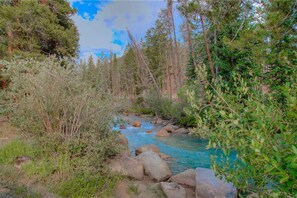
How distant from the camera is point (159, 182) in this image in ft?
15.3

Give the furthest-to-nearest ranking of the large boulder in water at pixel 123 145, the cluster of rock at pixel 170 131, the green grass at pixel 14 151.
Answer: the cluster of rock at pixel 170 131 < the large boulder in water at pixel 123 145 < the green grass at pixel 14 151

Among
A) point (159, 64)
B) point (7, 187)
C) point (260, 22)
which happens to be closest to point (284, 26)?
point (260, 22)

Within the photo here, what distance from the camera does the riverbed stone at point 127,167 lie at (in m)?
4.73

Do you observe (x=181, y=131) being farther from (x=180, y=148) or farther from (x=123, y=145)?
(x=123, y=145)

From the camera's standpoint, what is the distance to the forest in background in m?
1.44

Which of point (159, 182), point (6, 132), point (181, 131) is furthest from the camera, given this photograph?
point (181, 131)

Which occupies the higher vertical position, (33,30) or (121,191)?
(33,30)

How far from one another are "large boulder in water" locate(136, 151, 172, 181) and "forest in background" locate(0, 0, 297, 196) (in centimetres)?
166

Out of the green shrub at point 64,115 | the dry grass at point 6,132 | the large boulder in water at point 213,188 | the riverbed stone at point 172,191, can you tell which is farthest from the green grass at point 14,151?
the large boulder in water at point 213,188

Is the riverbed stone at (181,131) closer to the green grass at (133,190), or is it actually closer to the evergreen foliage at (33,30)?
the evergreen foliage at (33,30)

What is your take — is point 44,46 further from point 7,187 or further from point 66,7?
point 7,187

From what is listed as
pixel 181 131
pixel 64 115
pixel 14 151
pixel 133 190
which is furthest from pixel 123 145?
pixel 181 131

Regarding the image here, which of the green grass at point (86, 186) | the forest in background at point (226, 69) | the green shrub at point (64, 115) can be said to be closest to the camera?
the forest in background at point (226, 69)

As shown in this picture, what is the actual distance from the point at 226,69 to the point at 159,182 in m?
8.28
